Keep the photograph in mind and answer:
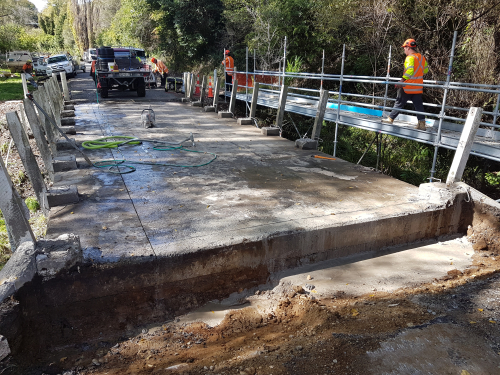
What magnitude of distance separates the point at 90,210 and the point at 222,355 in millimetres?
2489

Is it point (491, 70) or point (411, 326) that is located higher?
point (491, 70)

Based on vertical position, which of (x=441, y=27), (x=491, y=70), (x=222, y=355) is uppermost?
(x=441, y=27)

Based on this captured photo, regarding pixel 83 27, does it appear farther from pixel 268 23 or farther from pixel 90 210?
pixel 90 210

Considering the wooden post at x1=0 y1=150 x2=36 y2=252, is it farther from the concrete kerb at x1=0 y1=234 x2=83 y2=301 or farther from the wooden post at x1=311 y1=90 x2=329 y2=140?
the wooden post at x1=311 y1=90 x2=329 y2=140

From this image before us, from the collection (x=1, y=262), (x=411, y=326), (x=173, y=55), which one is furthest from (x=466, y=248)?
(x=173, y=55)

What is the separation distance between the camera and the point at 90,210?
15.4 feet

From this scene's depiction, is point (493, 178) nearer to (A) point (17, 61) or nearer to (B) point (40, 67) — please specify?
(B) point (40, 67)

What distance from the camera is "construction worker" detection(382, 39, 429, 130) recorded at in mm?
7660

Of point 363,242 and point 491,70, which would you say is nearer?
point 363,242

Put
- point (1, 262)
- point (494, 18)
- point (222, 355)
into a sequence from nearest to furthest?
point (222, 355) → point (1, 262) → point (494, 18)

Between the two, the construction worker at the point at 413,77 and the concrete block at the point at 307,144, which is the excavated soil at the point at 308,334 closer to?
the concrete block at the point at 307,144

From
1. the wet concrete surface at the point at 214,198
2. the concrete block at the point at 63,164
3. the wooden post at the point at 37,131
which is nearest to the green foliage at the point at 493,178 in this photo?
the wet concrete surface at the point at 214,198

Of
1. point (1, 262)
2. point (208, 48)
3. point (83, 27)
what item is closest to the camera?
point (1, 262)

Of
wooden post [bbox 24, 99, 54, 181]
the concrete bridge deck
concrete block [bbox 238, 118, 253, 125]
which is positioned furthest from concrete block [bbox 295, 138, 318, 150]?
wooden post [bbox 24, 99, 54, 181]
